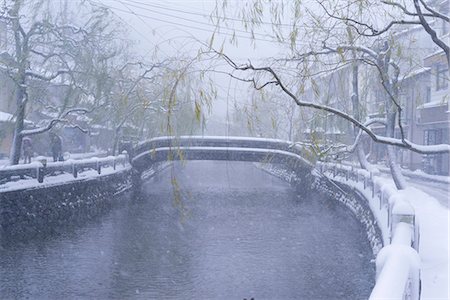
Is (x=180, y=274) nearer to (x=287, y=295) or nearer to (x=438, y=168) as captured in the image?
(x=287, y=295)

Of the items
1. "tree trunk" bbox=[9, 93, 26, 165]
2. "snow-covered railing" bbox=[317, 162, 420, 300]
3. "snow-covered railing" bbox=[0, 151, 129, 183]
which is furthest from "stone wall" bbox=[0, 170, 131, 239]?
"snow-covered railing" bbox=[317, 162, 420, 300]

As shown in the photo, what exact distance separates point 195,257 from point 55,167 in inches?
125

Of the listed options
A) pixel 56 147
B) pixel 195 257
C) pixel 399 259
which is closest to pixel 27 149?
pixel 56 147

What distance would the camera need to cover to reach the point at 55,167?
8.45 meters

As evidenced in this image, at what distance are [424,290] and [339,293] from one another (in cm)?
248

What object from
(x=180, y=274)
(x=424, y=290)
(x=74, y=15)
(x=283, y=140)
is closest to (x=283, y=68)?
(x=424, y=290)

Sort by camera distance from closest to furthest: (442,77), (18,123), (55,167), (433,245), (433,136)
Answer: (442,77)
(433,245)
(433,136)
(18,123)
(55,167)

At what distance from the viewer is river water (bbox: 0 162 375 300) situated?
5238 mm

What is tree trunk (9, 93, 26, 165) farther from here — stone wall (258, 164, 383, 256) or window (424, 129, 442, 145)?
window (424, 129, 442, 145)

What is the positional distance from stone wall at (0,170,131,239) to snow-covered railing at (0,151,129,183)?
22 centimetres

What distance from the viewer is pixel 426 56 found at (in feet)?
20.0

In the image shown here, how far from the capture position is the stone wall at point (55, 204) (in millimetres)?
6961

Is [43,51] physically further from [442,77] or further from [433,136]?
[442,77]

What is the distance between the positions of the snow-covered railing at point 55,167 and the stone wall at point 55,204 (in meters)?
0.22
